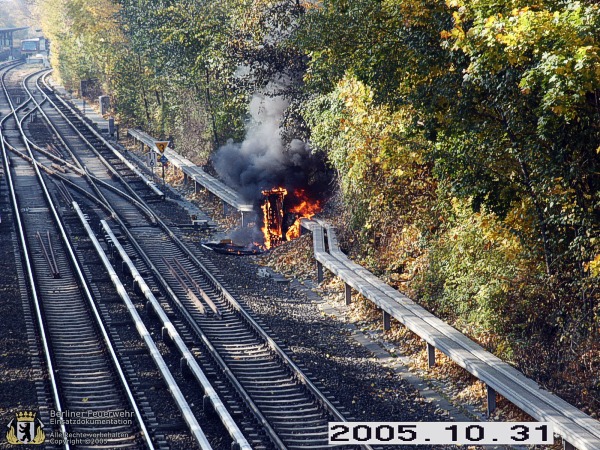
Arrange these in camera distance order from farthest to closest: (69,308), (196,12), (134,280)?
1. (196,12)
2. (134,280)
3. (69,308)

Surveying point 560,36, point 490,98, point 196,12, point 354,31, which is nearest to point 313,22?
point 354,31

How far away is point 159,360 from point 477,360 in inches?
196

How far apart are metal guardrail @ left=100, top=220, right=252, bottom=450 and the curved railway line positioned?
0.07 ft

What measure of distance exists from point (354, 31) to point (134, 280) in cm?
720

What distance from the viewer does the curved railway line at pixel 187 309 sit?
1284 centimetres

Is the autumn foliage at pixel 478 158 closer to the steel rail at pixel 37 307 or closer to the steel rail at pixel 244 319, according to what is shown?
the steel rail at pixel 244 319

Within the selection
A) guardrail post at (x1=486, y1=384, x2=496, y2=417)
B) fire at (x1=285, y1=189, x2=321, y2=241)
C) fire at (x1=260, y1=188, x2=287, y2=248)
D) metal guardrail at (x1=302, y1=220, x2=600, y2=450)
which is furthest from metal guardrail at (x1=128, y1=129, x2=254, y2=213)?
guardrail post at (x1=486, y1=384, x2=496, y2=417)

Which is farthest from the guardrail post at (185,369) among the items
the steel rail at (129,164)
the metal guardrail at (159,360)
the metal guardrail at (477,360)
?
the steel rail at (129,164)

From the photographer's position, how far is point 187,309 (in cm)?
1820

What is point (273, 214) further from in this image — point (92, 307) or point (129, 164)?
point (129, 164)

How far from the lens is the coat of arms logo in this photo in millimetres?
12047

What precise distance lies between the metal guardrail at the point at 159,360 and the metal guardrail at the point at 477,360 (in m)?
4.00

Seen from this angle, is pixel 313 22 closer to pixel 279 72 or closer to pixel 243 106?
pixel 279 72

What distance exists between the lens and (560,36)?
10.9 metres
